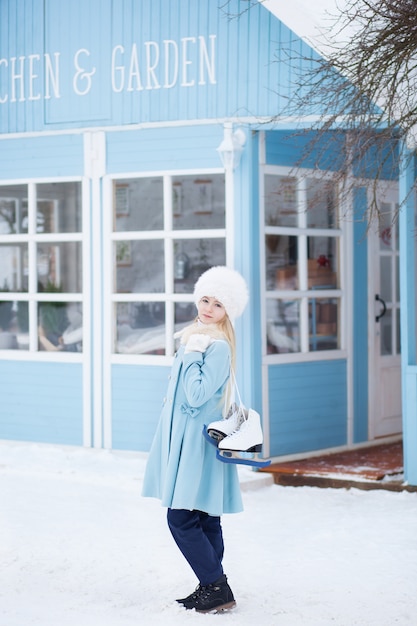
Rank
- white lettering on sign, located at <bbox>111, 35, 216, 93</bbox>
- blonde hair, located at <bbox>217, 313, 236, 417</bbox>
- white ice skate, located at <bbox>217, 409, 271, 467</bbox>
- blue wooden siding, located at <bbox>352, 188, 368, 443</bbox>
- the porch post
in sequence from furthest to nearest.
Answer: blue wooden siding, located at <bbox>352, 188, 368, 443</bbox> < white lettering on sign, located at <bbox>111, 35, 216, 93</bbox> < the porch post < blonde hair, located at <bbox>217, 313, 236, 417</bbox> < white ice skate, located at <bbox>217, 409, 271, 467</bbox>

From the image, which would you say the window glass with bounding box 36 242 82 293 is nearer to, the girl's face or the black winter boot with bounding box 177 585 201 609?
the girl's face

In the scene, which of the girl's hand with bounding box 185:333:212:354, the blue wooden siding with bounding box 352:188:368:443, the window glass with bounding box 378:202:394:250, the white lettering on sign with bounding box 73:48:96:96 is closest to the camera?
the girl's hand with bounding box 185:333:212:354

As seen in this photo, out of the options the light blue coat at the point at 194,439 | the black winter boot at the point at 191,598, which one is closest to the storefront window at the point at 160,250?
the light blue coat at the point at 194,439

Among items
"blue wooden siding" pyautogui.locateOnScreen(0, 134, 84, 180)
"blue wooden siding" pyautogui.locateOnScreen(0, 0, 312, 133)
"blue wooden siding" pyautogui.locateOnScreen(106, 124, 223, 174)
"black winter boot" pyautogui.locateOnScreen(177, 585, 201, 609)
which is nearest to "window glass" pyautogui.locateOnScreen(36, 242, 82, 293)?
"blue wooden siding" pyautogui.locateOnScreen(0, 134, 84, 180)

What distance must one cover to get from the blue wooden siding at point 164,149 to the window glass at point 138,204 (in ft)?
0.41

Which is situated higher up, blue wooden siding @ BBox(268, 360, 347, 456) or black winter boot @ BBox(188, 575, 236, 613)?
blue wooden siding @ BBox(268, 360, 347, 456)

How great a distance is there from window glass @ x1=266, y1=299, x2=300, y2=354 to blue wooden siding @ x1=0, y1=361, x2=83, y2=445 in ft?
5.64

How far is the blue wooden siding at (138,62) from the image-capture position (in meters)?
8.52

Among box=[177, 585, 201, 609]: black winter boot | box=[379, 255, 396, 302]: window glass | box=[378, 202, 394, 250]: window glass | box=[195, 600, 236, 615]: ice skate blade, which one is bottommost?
box=[195, 600, 236, 615]: ice skate blade

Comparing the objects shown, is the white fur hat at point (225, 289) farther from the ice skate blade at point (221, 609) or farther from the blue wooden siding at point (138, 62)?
the blue wooden siding at point (138, 62)

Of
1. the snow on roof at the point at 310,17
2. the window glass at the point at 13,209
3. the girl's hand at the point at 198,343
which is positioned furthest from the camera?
the window glass at the point at 13,209

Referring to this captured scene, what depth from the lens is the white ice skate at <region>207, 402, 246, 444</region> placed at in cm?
535

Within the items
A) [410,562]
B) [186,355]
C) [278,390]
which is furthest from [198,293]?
[278,390]

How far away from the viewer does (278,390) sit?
883 cm
